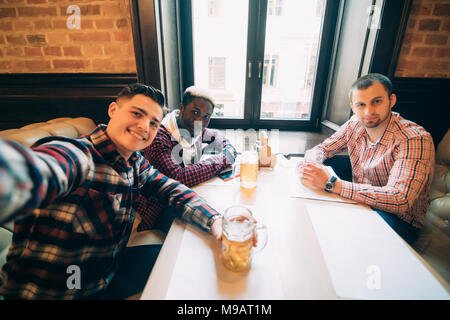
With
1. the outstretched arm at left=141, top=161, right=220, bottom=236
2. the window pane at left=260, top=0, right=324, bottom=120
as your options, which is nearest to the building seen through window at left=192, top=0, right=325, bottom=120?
the window pane at left=260, top=0, right=324, bottom=120

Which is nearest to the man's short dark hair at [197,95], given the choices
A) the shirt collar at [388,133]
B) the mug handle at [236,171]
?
the mug handle at [236,171]

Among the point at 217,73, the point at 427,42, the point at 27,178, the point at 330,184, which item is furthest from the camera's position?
the point at 217,73

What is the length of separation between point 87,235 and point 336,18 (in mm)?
2435

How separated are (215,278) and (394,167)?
Answer: 3.50 ft

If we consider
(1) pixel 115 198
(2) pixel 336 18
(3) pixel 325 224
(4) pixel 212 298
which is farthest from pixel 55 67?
(2) pixel 336 18

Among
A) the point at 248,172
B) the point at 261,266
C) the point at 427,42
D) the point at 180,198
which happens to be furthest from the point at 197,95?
the point at 427,42

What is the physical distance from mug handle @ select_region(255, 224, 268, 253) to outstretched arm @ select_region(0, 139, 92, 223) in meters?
0.54

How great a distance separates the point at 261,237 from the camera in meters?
0.67

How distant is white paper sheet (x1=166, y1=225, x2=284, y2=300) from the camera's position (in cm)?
51

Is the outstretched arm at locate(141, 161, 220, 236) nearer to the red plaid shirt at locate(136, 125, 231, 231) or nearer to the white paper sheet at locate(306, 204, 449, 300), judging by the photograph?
the red plaid shirt at locate(136, 125, 231, 231)

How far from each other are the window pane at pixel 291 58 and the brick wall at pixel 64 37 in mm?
1245

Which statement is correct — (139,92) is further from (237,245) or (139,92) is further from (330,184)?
(330,184)

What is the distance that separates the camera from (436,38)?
4.88 ft

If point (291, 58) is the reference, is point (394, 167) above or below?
below
